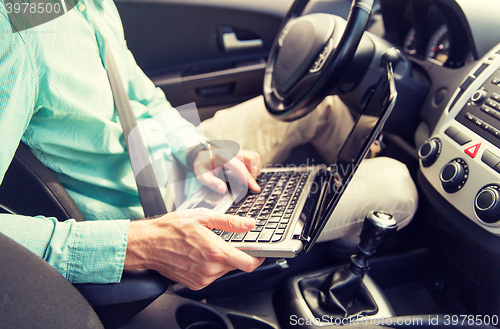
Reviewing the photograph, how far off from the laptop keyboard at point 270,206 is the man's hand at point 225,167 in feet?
0.09

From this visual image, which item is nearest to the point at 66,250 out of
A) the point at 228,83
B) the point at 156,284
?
the point at 156,284

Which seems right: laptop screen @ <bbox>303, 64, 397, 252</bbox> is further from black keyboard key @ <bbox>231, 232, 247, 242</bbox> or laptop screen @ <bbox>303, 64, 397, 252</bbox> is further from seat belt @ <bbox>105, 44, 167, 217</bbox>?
seat belt @ <bbox>105, 44, 167, 217</bbox>

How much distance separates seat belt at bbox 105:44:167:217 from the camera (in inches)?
25.8

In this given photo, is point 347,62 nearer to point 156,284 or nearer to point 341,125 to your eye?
point 341,125

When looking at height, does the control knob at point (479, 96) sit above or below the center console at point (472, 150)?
above

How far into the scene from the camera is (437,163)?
2.17 ft

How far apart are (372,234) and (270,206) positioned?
194mm

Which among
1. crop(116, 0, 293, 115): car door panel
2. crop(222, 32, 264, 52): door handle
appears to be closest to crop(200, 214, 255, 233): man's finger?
crop(116, 0, 293, 115): car door panel

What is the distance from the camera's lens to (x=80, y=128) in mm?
597

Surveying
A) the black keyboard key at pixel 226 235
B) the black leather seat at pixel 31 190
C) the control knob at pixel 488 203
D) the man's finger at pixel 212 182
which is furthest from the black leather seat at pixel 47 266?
the control knob at pixel 488 203

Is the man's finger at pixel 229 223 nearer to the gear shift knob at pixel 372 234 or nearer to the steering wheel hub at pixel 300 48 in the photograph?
the gear shift knob at pixel 372 234

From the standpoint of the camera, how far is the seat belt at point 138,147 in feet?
2.15

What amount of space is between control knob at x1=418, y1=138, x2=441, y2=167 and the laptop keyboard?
0.82ft

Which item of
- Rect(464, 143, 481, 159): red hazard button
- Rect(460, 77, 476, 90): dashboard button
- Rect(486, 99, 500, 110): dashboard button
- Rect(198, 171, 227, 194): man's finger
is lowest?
Rect(198, 171, 227, 194): man's finger
